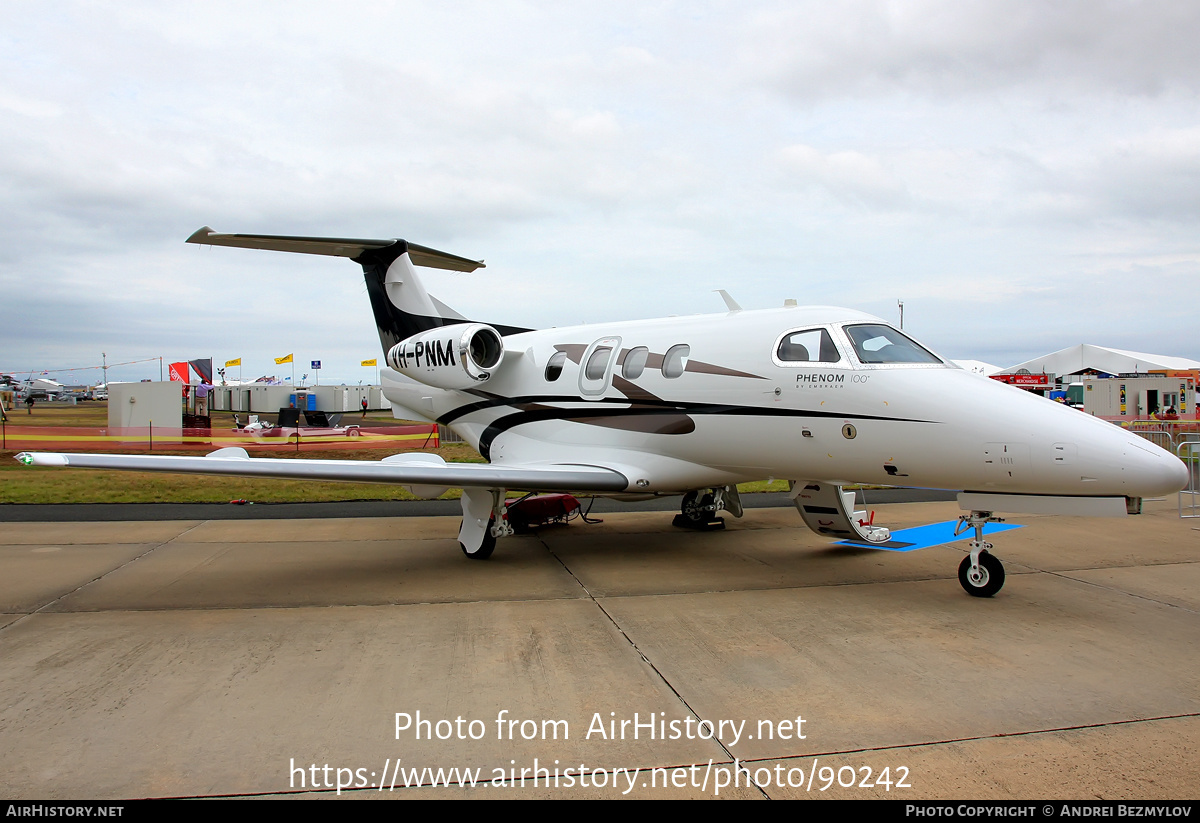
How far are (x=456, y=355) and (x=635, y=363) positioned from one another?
2635 millimetres

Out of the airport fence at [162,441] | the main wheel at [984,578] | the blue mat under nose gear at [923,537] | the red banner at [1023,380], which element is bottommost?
the blue mat under nose gear at [923,537]

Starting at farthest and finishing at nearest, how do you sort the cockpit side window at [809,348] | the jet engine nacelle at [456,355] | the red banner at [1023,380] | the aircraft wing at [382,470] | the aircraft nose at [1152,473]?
1. the red banner at [1023,380]
2. the jet engine nacelle at [456,355]
3. the cockpit side window at [809,348]
4. the aircraft wing at [382,470]
5. the aircraft nose at [1152,473]

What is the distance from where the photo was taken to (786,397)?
7258 millimetres

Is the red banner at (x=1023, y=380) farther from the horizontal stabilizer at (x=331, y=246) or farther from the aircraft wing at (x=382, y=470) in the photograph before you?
the aircraft wing at (x=382, y=470)

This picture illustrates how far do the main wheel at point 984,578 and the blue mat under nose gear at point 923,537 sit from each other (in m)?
1.66

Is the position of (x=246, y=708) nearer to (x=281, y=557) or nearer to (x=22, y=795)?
(x=22, y=795)

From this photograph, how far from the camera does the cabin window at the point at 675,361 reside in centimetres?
828

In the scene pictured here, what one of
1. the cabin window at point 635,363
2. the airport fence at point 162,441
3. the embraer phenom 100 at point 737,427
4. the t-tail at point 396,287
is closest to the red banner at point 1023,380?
the airport fence at point 162,441

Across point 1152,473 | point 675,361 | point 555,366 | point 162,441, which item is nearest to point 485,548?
point 555,366

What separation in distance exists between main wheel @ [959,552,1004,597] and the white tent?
43781 mm

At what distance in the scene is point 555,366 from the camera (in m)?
9.73

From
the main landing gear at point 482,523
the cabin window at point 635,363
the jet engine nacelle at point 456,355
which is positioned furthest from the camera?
the jet engine nacelle at point 456,355

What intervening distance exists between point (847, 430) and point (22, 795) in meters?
6.23

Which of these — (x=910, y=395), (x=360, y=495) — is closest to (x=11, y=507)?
(x=360, y=495)
